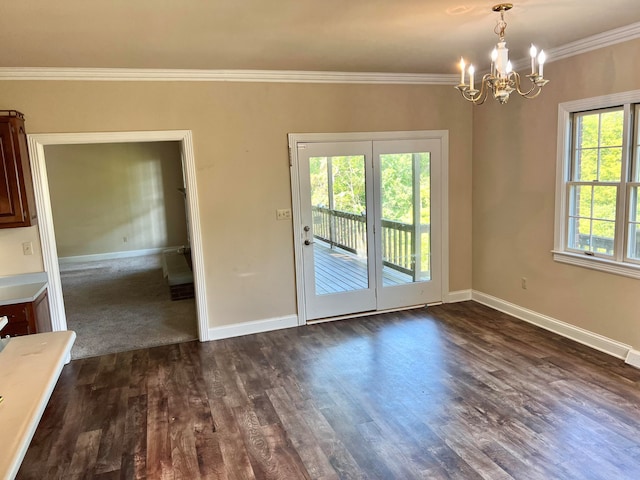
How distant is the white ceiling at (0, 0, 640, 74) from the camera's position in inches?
102

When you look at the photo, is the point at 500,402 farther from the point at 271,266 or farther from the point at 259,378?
the point at 271,266

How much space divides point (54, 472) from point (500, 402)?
9.31 feet

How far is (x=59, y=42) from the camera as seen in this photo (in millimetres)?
3078

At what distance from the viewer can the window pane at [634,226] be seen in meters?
3.55

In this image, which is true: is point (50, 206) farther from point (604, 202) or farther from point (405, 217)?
point (604, 202)

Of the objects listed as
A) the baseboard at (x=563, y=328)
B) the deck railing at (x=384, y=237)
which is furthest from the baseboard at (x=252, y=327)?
the baseboard at (x=563, y=328)

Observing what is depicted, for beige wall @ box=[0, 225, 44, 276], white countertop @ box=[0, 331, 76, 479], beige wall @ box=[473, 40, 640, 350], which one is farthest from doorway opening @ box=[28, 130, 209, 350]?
beige wall @ box=[473, 40, 640, 350]

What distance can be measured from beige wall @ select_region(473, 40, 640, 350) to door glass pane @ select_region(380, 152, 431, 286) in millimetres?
641

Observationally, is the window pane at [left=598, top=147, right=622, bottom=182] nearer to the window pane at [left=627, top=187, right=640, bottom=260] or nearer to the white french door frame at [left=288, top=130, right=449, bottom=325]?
the window pane at [left=627, top=187, right=640, bottom=260]

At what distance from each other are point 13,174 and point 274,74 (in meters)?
2.43

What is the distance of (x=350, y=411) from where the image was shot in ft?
10.1

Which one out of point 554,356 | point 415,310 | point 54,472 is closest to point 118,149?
point 415,310

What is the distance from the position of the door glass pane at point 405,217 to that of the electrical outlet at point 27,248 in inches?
135

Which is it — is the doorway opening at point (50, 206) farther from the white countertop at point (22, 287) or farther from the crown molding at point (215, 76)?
the crown molding at point (215, 76)
